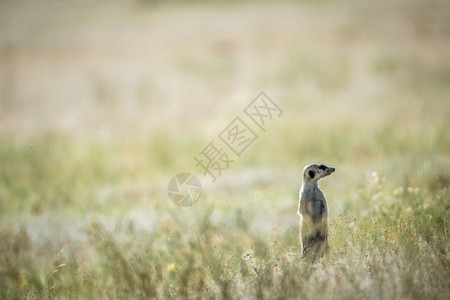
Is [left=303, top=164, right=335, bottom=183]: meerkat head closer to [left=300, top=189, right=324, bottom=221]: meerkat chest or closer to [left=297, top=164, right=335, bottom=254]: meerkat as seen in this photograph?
[left=297, top=164, right=335, bottom=254]: meerkat

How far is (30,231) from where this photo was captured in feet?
30.1

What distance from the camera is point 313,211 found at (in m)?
5.21

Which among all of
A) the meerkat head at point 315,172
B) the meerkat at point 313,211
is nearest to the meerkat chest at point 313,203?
the meerkat at point 313,211

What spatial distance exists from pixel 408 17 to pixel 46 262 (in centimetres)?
2078

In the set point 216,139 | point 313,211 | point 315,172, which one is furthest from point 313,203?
point 216,139

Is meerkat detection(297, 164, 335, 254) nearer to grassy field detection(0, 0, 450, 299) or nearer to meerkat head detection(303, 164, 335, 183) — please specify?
meerkat head detection(303, 164, 335, 183)

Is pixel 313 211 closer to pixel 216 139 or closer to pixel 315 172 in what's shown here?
pixel 315 172

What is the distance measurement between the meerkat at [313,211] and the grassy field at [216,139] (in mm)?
205

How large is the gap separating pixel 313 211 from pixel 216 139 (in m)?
9.91

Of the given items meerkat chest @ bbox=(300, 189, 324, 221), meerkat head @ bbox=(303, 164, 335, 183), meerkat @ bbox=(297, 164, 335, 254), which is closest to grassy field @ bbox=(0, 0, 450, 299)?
meerkat @ bbox=(297, 164, 335, 254)

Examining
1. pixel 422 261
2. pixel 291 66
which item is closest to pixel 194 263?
Result: pixel 422 261

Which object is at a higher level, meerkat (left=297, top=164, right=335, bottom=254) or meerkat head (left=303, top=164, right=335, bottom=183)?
meerkat head (left=303, top=164, right=335, bottom=183)

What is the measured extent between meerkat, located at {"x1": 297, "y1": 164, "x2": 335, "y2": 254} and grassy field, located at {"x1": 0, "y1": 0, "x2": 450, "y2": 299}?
205 millimetres

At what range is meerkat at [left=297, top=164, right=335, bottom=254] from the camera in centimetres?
516
